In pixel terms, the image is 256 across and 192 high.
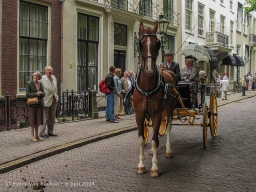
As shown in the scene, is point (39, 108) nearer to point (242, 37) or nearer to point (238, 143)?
point (238, 143)

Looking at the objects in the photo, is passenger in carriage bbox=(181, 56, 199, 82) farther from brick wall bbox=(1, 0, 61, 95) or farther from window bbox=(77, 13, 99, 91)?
window bbox=(77, 13, 99, 91)

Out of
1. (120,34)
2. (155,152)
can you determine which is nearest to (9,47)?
(120,34)

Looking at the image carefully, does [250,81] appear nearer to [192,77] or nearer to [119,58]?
[119,58]

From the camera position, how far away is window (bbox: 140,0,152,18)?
20797 mm

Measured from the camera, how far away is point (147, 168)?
21.6ft

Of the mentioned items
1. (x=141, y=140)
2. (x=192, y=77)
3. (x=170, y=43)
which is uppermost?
(x=170, y=43)

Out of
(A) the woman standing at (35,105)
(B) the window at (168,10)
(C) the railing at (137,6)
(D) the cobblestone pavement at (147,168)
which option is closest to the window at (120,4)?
(C) the railing at (137,6)

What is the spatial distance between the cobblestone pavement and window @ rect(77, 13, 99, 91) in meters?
7.16

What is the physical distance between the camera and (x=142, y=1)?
20781 mm

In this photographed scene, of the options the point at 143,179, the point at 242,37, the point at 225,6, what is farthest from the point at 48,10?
the point at 242,37

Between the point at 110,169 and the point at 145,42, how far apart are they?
2538 mm

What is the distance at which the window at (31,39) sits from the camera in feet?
43.0

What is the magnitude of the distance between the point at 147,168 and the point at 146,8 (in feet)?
54.1

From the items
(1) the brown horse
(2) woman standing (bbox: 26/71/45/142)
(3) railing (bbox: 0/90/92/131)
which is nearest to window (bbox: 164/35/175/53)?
(3) railing (bbox: 0/90/92/131)
